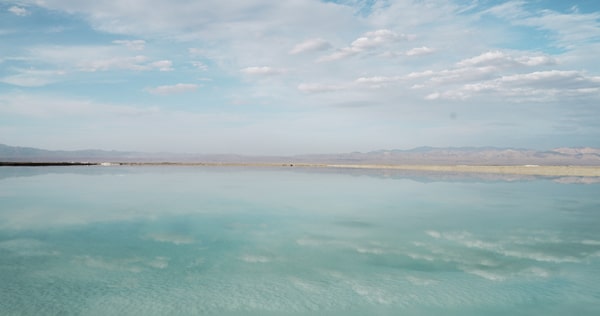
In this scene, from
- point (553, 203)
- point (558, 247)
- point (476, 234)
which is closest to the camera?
point (558, 247)

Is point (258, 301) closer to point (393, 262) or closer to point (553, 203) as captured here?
point (393, 262)

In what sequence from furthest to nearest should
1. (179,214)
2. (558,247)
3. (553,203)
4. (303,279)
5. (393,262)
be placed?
(553,203) → (179,214) → (558,247) → (393,262) → (303,279)

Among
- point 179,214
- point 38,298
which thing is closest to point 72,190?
point 179,214

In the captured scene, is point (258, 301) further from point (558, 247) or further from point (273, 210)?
point (273, 210)

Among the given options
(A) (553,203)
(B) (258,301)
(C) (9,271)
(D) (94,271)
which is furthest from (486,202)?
(C) (9,271)

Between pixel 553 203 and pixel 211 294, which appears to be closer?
pixel 211 294

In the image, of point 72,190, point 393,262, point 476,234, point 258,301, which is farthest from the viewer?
point 72,190
